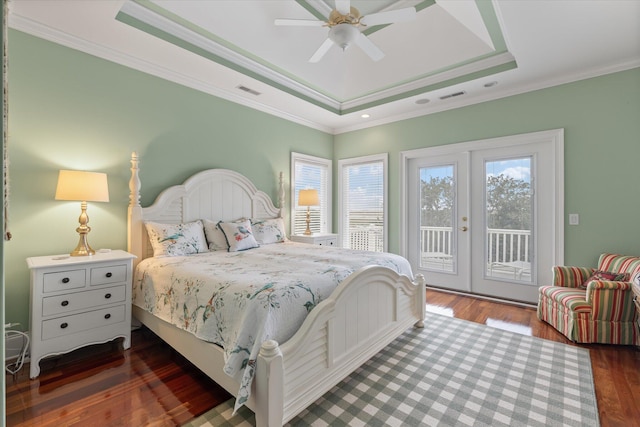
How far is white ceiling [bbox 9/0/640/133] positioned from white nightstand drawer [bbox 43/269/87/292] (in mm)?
1946

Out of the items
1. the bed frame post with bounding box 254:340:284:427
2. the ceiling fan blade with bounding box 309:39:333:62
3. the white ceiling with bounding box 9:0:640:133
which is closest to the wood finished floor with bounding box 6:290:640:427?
the bed frame post with bounding box 254:340:284:427

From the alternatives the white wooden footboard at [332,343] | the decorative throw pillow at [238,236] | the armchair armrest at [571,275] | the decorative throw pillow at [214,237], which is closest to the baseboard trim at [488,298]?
the armchair armrest at [571,275]

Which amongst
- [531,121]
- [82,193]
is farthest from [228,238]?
[531,121]

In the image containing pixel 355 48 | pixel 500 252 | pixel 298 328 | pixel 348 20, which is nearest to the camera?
pixel 298 328

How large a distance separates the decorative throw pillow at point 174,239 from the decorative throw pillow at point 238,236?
27 centimetres

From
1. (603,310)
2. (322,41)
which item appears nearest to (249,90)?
(322,41)

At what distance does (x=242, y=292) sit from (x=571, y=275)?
3253 millimetres

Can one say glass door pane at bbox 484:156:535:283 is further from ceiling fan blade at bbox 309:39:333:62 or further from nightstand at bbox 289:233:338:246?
ceiling fan blade at bbox 309:39:333:62

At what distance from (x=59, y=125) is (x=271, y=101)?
2.29 m

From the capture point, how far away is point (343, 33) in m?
2.35

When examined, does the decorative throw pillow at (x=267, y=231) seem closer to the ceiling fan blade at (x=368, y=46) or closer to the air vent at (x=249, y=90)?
the air vent at (x=249, y=90)

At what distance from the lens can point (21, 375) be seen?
212 cm

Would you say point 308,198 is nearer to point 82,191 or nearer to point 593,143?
point 82,191

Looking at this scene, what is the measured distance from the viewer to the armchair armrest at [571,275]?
2.99m
